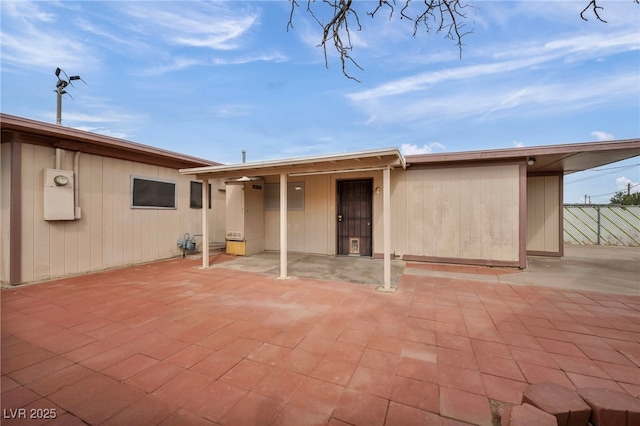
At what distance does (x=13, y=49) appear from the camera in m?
4.60

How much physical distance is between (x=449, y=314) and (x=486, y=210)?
358cm

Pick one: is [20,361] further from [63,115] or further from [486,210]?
[63,115]

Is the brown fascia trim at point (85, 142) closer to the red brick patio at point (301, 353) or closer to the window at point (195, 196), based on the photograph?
the window at point (195, 196)

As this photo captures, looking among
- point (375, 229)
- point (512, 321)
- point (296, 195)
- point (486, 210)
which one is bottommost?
point (512, 321)

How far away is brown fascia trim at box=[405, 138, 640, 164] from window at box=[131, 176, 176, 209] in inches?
235

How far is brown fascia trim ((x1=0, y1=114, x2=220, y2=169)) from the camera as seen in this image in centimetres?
388

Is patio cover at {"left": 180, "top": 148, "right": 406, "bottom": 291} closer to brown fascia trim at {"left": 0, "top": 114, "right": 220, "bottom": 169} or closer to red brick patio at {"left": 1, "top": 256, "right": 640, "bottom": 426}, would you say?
red brick patio at {"left": 1, "top": 256, "right": 640, "bottom": 426}

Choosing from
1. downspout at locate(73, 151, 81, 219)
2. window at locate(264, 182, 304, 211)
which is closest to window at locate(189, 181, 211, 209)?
window at locate(264, 182, 304, 211)

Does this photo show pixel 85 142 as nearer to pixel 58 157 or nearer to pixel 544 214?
pixel 58 157

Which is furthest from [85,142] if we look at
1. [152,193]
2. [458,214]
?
[458,214]

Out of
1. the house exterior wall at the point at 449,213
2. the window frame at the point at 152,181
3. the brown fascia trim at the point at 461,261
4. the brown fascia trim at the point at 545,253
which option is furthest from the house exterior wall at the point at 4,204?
the brown fascia trim at the point at 545,253

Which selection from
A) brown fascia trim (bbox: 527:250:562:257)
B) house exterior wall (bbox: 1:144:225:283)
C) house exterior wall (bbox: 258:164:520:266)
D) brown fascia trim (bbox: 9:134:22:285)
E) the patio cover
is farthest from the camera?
brown fascia trim (bbox: 527:250:562:257)

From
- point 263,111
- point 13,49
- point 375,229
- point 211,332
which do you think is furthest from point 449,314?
→ point 263,111

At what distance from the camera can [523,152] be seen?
507cm
